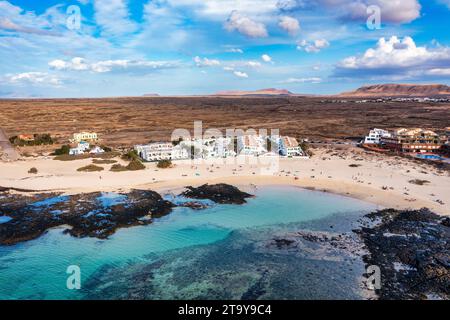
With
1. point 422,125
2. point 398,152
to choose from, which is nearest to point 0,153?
point 398,152

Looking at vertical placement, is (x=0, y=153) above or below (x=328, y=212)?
above

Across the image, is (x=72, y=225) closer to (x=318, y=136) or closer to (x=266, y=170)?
(x=266, y=170)

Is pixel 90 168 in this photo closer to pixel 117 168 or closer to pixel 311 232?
pixel 117 168

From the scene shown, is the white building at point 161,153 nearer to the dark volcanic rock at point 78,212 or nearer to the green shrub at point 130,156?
the green shrub at point 130,156

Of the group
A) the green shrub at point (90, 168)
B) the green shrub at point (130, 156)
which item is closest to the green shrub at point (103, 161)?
the green shrub at point (130, 156)
